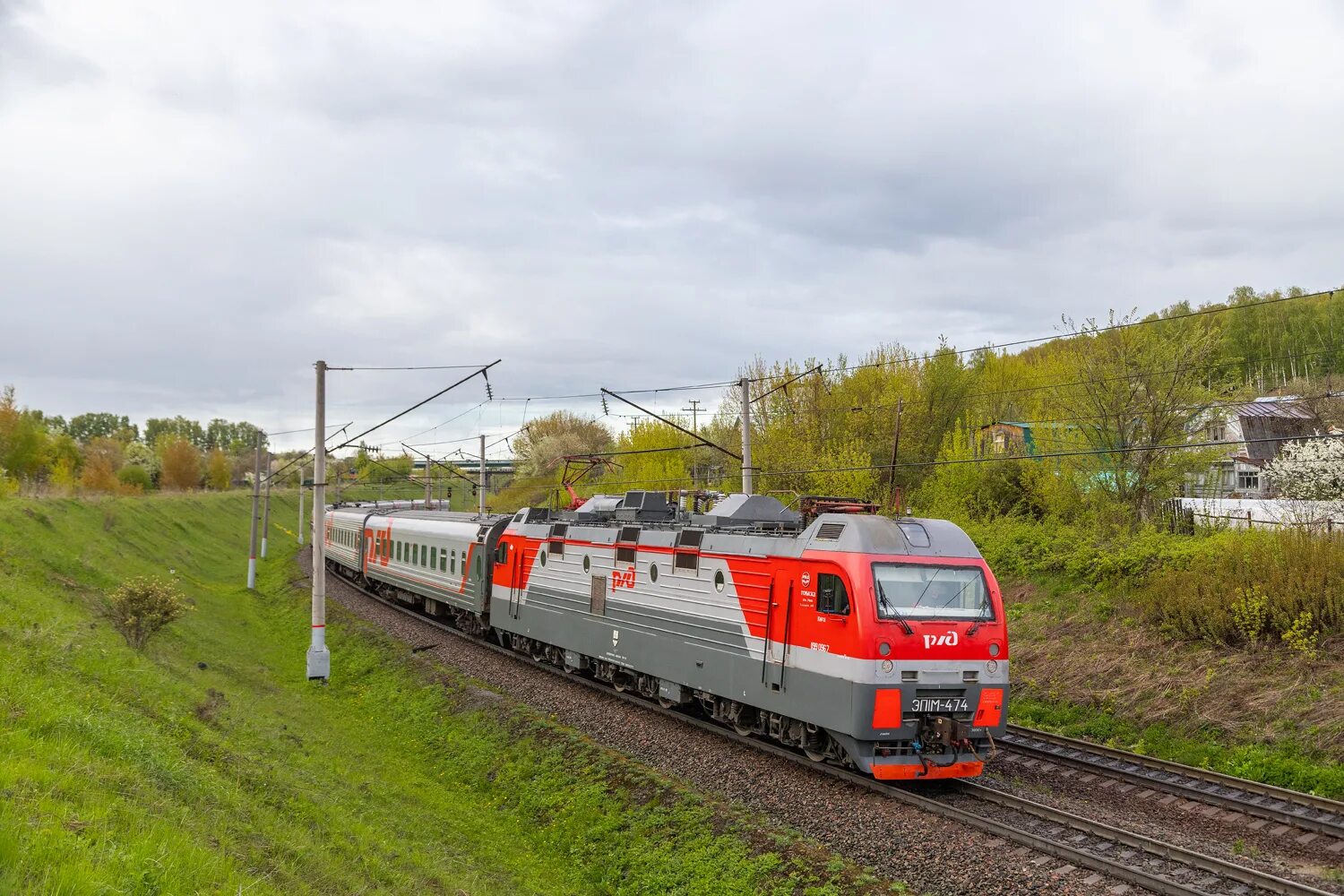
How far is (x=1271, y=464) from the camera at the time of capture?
27672mm

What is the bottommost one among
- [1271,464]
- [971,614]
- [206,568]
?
[206,568]

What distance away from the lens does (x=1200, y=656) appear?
17.0 meters

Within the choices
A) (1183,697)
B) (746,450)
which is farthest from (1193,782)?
(746,450)

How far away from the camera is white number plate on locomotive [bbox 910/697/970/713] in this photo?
12.1 metres

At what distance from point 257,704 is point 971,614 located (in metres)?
13.6

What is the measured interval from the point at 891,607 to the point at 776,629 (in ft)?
6.95

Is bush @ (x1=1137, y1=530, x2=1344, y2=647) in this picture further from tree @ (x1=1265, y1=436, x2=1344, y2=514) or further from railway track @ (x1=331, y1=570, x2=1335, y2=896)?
railway track @ (x1=331, y1=570, x2=1335, y2=896)

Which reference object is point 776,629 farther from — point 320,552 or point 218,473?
point 218,473

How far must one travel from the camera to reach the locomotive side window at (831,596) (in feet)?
40.7

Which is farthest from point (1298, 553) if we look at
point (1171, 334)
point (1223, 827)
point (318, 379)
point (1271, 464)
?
point (318, 379)

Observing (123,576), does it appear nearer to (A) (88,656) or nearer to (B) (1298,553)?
(A) (88,656)

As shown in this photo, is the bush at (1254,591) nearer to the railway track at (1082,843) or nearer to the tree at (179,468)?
the railway track at (1082,843)

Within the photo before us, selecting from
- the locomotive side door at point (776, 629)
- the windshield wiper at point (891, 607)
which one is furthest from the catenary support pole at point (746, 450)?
the windshield wiper at point (891, 607)

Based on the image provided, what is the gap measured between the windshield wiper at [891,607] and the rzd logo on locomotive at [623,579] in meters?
6.64
